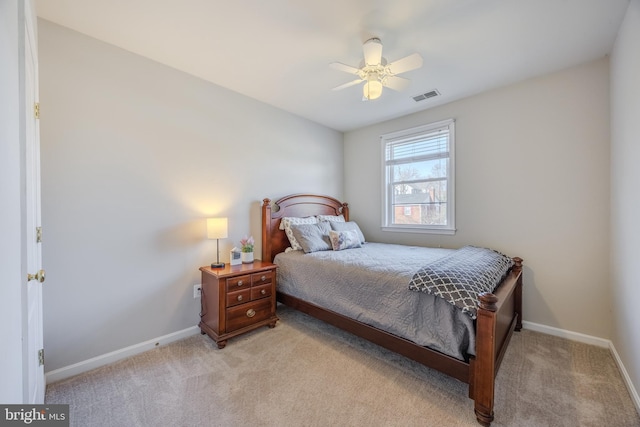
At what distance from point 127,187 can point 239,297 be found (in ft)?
4.61

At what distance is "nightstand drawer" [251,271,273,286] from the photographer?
101 inches

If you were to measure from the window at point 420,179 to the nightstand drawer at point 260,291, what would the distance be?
2.07m

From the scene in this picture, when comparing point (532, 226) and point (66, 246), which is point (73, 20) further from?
point (532, 226)

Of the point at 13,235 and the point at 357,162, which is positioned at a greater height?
the point at 357,162

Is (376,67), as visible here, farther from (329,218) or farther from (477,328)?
(329,218)

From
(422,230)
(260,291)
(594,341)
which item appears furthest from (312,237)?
(594,341)

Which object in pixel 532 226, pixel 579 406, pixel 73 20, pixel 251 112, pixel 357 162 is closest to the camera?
pixel 579 406

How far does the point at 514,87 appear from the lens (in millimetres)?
2766

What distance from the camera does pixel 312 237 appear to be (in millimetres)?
3100

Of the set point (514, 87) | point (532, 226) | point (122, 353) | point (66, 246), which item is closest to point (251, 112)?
point (66, 246)

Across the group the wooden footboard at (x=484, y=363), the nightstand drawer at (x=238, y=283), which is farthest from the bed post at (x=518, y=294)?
the nightstand drawer at (x=238, y=283)

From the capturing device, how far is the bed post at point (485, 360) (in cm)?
146

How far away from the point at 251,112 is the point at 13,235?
255 centimetres

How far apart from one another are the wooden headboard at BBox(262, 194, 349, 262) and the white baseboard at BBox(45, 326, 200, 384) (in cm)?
116
